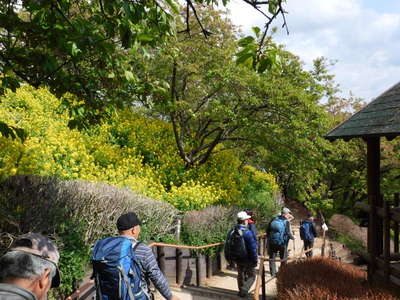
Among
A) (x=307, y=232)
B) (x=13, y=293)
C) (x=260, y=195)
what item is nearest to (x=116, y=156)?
(x=307, y=232)

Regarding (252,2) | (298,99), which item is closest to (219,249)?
(298,99)

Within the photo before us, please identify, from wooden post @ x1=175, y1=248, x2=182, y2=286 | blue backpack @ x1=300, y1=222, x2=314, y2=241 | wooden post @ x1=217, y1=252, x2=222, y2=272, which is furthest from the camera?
blue backpack @ x1=300, y1=222, x2=314, y2=241

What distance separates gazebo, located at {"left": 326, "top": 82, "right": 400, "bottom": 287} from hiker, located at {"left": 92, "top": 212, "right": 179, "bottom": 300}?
3.56m

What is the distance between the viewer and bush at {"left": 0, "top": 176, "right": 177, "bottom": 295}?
→ 17.6ft

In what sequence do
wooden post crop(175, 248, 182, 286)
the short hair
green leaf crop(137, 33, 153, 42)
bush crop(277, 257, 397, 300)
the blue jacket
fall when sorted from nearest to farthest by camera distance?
1. the short hair
2. green leaf crop(137, 33, 153, 42)
3. bush crop(277, 257, 397, 300)
4. the blue jacket
5. wooden post crop(175, 248, 182, 286)

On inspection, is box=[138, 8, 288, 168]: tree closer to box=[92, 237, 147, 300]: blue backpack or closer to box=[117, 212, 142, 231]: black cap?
box=[117, 212, 142, 231]: black cap

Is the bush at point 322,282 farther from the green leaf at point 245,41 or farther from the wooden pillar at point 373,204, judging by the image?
the green leaf at point 245,41

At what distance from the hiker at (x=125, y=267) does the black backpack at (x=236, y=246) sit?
11.2 ft

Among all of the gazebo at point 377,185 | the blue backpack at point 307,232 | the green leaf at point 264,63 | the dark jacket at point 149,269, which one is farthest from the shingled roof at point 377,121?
the blue backpack at point 307,232

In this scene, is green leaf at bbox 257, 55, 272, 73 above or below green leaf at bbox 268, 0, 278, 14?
below

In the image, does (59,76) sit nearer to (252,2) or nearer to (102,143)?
(252,2)

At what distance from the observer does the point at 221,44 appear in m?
13.2

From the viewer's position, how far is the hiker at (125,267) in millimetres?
3135

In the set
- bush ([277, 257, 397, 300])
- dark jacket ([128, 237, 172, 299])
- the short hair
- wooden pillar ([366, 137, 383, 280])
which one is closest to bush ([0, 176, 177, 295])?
dark jacket ([128, 237, 172, 299])
